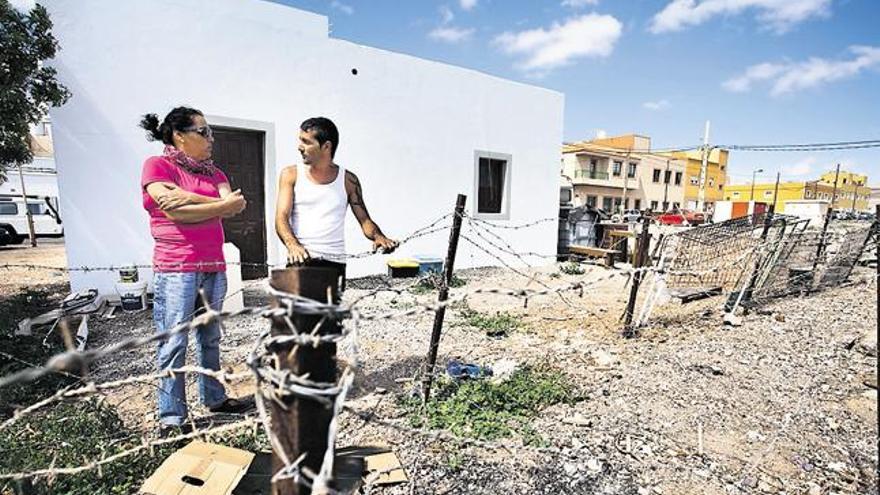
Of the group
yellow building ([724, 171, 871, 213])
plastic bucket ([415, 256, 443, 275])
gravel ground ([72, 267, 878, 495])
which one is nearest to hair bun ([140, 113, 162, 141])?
gravel ground ([72, 267, 878, 495])

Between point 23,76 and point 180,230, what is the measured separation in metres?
4.09

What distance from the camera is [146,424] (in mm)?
2572

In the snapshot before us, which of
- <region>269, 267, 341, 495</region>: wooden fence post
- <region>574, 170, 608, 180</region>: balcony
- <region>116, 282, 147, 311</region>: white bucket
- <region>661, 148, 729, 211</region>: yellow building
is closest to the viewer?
<region>269, 267, 341, 495</region>: wooden fence post

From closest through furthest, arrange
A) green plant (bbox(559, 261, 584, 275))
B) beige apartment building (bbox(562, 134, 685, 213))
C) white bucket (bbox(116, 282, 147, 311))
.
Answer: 1. white bucket (bbox(116, 282, 147, 311))
2. green plant (bbox(559, 261, 584, 275))
3. beige apartment building (bbox(562, 134, 685, 213))

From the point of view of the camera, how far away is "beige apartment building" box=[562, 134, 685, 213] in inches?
1421

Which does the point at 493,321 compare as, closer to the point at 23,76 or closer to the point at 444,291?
the point at 444,291

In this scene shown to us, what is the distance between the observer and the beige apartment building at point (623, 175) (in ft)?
118

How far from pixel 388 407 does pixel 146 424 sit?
1432 millimetres

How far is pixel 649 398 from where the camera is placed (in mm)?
3059

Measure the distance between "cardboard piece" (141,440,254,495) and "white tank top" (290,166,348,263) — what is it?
115 cm

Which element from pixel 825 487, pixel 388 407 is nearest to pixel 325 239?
pixel 388 407

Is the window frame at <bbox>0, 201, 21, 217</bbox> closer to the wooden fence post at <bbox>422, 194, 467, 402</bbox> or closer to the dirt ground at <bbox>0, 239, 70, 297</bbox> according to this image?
the dirt ground at <bbox>0, 239, 70, 297</bbox>

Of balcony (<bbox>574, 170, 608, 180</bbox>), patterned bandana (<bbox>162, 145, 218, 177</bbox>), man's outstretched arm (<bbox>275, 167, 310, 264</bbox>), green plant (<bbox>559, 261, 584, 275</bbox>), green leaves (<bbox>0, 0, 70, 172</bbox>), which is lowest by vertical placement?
green plant (<bbox>559, 261, 584, 275</bbox>)

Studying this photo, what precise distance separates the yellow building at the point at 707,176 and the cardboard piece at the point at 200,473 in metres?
47.3
